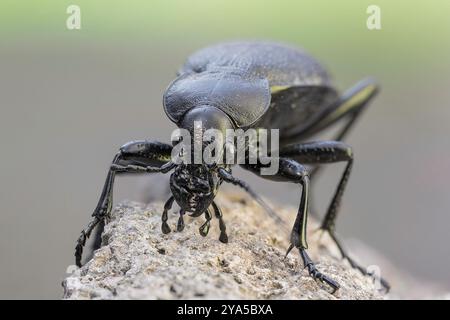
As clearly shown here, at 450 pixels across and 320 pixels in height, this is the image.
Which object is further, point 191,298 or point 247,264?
point 247,264

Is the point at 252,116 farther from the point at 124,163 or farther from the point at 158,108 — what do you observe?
the point at 158,108

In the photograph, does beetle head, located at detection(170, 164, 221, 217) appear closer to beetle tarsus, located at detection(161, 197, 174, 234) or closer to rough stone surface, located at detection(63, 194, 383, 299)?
beetle tarsus, located at detection(161, 197, 174, 234)

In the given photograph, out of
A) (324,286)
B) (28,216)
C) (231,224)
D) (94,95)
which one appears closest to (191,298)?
(324,286)

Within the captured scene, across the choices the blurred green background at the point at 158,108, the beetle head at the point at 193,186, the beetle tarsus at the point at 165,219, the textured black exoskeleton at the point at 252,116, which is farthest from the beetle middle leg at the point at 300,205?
the blurred green background at the point at 158,108

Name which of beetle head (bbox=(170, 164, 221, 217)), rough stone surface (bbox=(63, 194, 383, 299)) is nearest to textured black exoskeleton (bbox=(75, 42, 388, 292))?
beetle head (bbox=(170, 164, 221, 217))

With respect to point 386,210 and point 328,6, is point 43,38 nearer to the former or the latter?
point 328,6

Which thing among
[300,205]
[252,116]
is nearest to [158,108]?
[252,116]
